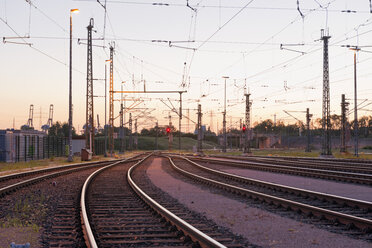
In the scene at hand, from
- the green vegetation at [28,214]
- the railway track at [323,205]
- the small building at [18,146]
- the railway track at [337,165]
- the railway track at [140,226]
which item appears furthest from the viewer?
the small building at [18,146]

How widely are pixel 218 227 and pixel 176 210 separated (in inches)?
104

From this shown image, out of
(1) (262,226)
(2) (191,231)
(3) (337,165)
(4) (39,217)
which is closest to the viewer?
(2) (191,231)

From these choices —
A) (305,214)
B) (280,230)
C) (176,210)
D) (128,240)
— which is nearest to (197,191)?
(176,210)

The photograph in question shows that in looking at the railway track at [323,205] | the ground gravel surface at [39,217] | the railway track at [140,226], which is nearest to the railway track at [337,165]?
the railway track at [323,205]

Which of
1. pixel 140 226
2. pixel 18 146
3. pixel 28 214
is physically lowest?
pixel 28 214

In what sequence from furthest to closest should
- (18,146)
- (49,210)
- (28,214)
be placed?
1. (18,146)
2. (49,210)
3. (28,214)

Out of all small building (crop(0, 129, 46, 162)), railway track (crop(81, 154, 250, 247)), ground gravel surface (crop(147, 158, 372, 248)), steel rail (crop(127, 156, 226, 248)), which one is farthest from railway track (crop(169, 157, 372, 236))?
small building (crop(0, 129, 46, 162))

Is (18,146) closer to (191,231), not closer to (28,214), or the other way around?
(28,214)

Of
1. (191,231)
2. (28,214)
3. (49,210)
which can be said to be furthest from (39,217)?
(191,231)

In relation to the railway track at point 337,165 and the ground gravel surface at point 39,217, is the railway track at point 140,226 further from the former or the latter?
the railway track at point 337,165

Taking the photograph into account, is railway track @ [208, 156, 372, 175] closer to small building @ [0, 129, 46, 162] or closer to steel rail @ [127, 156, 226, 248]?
steel rail @ [127, 156, 226, 248]

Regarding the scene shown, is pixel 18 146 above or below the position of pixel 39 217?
above

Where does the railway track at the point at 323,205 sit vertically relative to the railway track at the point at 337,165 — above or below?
above

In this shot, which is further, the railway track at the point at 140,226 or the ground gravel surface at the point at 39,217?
the ground gravel surface at the point at 39,217
